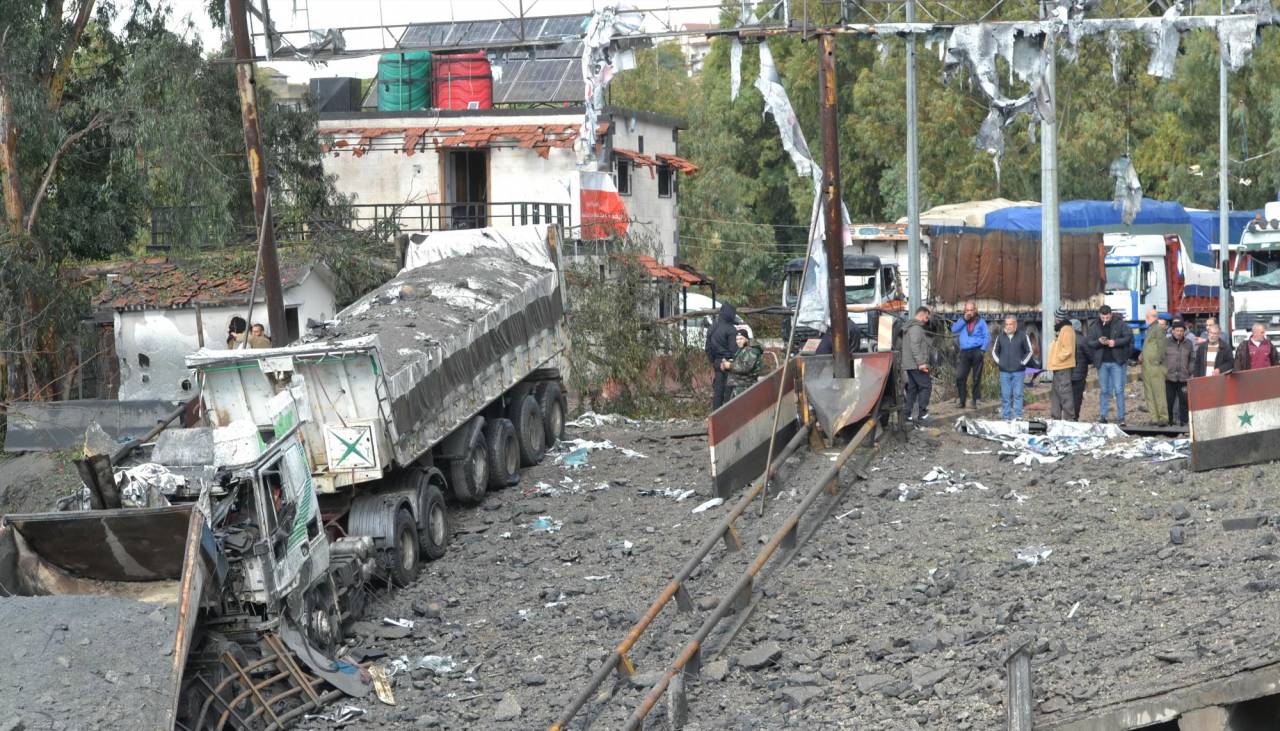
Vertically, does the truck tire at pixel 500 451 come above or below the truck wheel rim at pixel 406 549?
above

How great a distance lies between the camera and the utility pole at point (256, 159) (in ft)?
58.9

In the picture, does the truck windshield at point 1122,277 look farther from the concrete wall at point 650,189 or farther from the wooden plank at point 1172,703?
the wooden plank at point 1172,703

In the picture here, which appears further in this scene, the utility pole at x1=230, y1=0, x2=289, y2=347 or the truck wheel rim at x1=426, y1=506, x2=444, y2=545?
the utility pole at x1=230, y1=0, x2=289, y2=347

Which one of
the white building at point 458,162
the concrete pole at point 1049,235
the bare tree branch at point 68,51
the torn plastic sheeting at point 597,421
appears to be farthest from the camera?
the white building at point 458,162

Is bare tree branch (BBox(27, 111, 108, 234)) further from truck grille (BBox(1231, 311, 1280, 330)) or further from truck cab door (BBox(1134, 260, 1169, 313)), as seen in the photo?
truck cab door (BBox(1134, 260, 1169, 313))

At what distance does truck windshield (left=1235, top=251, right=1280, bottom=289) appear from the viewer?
26422 millimetres

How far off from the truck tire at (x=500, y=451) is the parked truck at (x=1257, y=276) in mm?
14459

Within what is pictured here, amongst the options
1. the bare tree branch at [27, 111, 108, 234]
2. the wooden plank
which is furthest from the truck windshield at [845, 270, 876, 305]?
the wooden plank

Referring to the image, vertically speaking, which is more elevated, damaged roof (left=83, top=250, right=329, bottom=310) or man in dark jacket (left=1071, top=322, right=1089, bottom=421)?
damaged roof (left=83, top=250, right=329, bottom=310)

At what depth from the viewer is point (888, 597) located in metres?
12.3

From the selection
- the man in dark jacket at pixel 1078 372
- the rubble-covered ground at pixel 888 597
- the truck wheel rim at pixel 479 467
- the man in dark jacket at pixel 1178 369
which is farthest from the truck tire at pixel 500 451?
the man in dark jacket at pixel 1178 369

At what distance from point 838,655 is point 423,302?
817 centimetres

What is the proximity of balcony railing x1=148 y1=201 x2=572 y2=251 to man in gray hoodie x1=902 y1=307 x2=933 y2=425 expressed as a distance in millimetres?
11849

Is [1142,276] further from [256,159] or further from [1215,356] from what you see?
[256,159]
